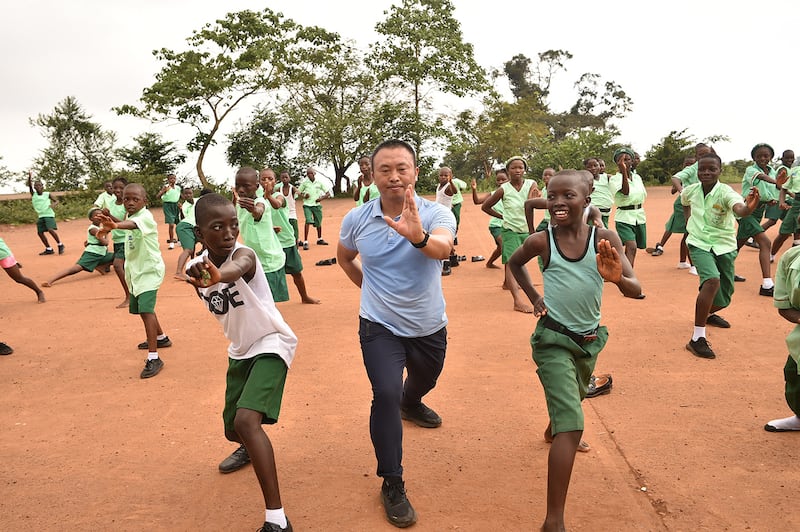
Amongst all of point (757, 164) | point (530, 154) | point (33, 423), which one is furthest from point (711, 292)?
point (530, 154)

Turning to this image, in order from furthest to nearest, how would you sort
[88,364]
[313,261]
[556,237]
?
[313,261]
[88,364]
[556,237]

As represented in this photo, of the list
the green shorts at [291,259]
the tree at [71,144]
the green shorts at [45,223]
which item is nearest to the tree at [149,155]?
the tree at [71,144]

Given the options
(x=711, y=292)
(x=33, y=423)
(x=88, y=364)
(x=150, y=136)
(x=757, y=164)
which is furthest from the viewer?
(x=150, y=136)

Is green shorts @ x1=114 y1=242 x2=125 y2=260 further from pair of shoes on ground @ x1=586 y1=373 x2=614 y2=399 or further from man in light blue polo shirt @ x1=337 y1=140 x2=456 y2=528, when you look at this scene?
pair of shoes on ground @ x1=586 y1=373 x2=614 y2=399

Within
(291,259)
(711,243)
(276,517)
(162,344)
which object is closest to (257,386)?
(276,517)

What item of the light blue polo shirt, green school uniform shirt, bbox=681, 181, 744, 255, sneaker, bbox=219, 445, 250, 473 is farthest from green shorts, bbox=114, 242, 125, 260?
green school uniform shirt, bbox=681, 181, 744, 255

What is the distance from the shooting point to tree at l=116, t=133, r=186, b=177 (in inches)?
1117

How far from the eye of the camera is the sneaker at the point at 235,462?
155 inches

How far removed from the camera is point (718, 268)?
604cm

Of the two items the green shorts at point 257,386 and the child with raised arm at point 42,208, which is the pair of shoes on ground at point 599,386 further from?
the child with raised arm at point 42,208

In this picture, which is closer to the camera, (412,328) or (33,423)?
(412,328)

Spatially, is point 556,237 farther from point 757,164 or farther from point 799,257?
point 757,164

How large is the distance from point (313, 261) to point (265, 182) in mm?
5263

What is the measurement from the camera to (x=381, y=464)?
3332mm
